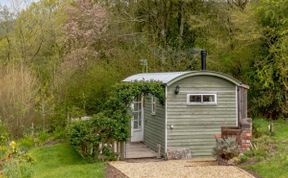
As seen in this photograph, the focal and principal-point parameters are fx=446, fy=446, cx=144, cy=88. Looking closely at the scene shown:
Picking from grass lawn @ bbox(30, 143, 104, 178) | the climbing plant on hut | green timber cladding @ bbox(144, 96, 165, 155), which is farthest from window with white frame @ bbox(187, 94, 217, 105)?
grass lawn @ bbox(30, 143, 104, 178)

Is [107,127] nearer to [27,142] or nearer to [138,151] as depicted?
[138,151]

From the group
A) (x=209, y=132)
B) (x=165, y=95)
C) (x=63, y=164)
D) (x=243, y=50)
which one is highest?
(x=243, y=50)

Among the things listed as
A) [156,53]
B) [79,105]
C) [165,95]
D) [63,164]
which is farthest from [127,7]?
[63,164]

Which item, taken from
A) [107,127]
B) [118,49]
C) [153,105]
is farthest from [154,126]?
[118,49]

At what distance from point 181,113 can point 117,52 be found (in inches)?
349

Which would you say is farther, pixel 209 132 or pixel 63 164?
pixel 209 132

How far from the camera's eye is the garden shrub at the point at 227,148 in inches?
450

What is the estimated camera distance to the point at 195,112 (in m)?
14.2

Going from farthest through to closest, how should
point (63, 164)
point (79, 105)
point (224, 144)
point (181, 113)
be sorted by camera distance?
point (79, 105)
point (181, 113)
point (63, 164)
point (224, 144)

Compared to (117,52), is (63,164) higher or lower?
lower

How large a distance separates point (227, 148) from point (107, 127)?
3.56 metres

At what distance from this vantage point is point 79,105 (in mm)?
17281

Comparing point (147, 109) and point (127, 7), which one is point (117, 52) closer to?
point (127, 7)

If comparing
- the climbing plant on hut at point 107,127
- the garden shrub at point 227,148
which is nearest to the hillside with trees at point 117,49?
the climbing plant on hut at point 107,127
